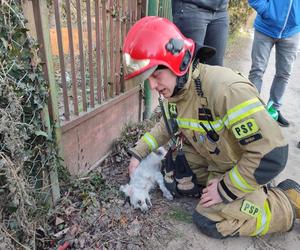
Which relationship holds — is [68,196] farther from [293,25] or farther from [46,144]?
[293,25]

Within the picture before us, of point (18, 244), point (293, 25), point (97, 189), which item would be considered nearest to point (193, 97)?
point (97, 189)

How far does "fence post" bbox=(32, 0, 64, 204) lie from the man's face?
1.95 ft

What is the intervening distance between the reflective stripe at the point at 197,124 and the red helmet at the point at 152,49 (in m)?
0.41

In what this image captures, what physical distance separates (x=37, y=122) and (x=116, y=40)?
1.30 m

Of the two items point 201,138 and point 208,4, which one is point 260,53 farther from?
point 201,138

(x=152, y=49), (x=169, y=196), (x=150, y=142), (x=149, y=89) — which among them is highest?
(x=152, y=49)

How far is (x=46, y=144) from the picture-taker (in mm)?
1993

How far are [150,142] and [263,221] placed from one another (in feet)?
Answer: 3.11

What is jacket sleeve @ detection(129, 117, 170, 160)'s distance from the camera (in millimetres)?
2457

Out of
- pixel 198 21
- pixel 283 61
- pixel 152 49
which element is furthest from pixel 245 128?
pixel 283 61

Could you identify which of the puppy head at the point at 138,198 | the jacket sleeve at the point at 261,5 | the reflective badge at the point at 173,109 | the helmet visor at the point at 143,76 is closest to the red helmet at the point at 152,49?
the helmet visor at the point at 143,76

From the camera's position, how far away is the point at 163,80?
6.18 feet

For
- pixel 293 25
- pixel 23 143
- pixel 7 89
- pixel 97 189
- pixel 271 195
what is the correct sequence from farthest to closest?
pixel 293 25 → pixel 97 189 → pixel 271 195 → pixel 23 143 → pixel 7 89

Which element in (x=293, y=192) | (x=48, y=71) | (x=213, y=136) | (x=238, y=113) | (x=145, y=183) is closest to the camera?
(x=238, y=113)
